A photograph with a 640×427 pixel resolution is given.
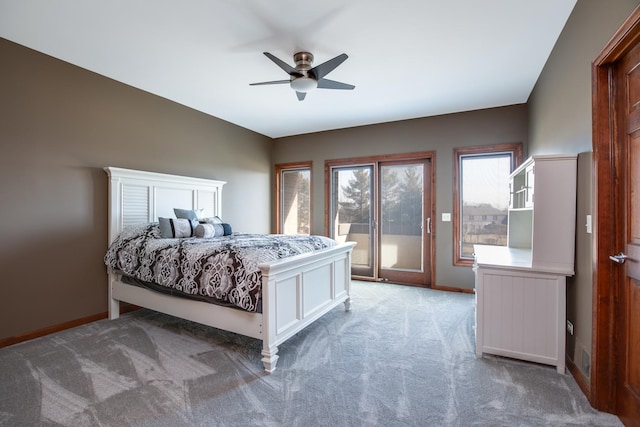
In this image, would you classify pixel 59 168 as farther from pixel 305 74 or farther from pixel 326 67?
pixel 326 67

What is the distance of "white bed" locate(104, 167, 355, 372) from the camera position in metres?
2.25

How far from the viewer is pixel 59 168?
295 centimetres

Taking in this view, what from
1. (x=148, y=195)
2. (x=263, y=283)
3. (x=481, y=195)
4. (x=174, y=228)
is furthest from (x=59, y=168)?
(x=481, y=195)

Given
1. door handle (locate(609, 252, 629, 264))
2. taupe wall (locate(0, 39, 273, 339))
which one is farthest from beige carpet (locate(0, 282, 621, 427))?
door handle (locate(609, 252, 629, 264))

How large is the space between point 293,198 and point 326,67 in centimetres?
350

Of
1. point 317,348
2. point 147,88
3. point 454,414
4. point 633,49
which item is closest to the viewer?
point 633,49

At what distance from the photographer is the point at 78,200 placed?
309 cm

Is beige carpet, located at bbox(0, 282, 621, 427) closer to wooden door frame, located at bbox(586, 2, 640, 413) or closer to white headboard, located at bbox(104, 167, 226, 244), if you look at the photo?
wooden door frame, located at bbox(586, 2, 640, 413)

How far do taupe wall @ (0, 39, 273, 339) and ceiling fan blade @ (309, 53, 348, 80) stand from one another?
2386 mm

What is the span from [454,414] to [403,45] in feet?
9.49

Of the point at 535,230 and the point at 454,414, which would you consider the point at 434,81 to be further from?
the point at 454,414

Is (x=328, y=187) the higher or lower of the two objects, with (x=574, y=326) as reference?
higher

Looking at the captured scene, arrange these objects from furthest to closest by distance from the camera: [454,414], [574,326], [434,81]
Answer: [434,81] < [574,326] < [454,414]

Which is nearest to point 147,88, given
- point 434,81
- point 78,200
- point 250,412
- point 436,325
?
point 78,200
